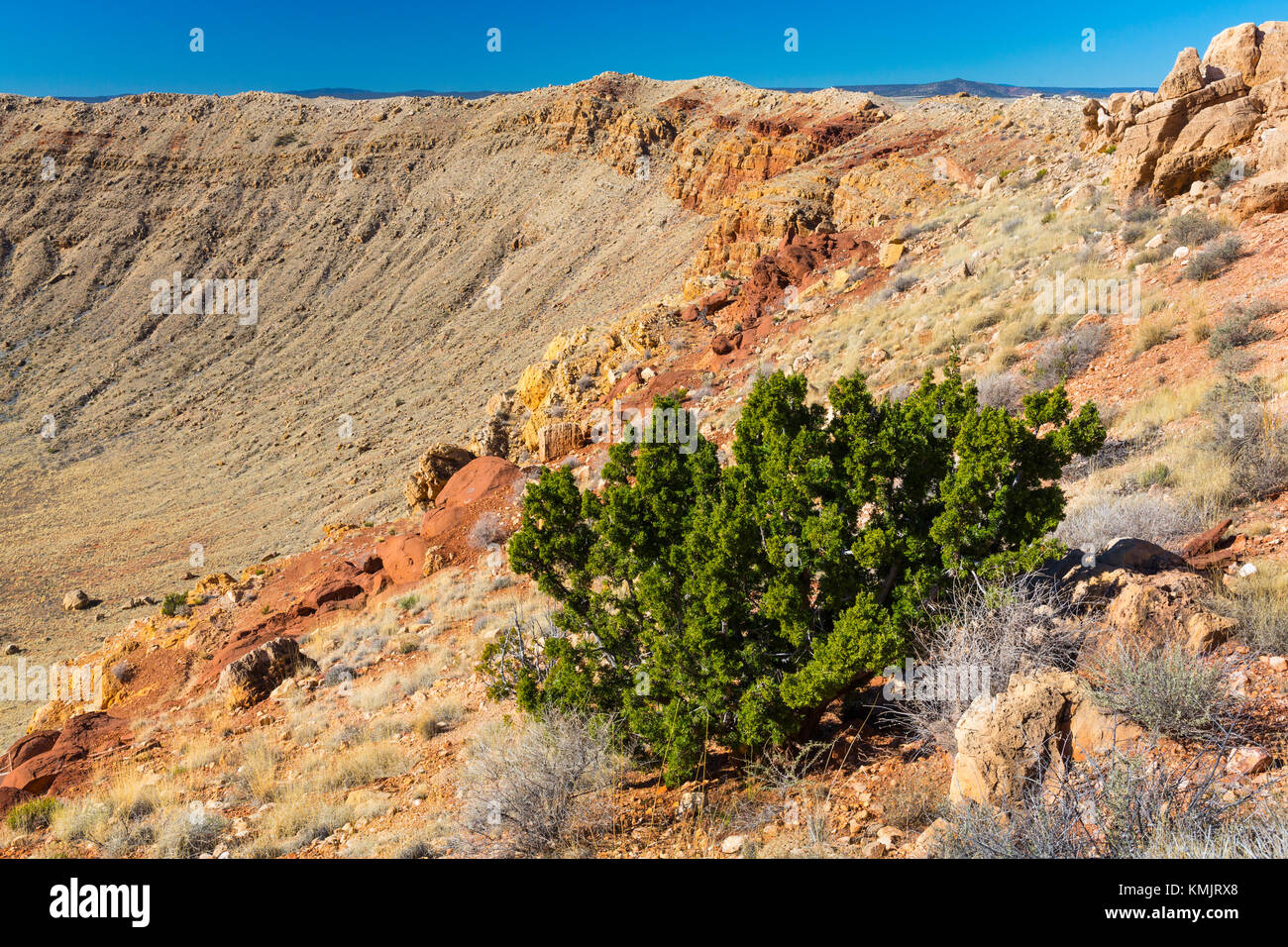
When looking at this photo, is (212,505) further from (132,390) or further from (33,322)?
(33,322)

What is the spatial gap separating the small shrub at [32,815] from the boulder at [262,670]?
2535mm

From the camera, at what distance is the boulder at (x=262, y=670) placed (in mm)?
9281

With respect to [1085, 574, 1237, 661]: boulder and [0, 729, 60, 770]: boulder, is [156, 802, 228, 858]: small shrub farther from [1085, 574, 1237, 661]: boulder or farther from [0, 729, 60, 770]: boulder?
[1085, 574, 1237, 661]: boulder

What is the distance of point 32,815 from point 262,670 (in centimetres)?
318

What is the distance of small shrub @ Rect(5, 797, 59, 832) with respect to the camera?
20.6ft

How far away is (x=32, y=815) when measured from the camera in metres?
6.46

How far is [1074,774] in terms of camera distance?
3.45m

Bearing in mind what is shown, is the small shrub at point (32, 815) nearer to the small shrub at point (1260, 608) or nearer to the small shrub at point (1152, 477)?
the small shrub at point (1260, 608)

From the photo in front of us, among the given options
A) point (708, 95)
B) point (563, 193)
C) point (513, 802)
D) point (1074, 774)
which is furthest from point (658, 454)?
point (708, 95)

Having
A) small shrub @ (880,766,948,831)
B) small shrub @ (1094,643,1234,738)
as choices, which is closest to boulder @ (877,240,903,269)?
small shrub @ (1094,643,1234,738)

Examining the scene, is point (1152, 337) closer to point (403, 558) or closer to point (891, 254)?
point (891, 254)

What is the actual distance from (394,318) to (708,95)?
2181cm

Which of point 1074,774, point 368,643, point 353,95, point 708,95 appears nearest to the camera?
point 1074,774
